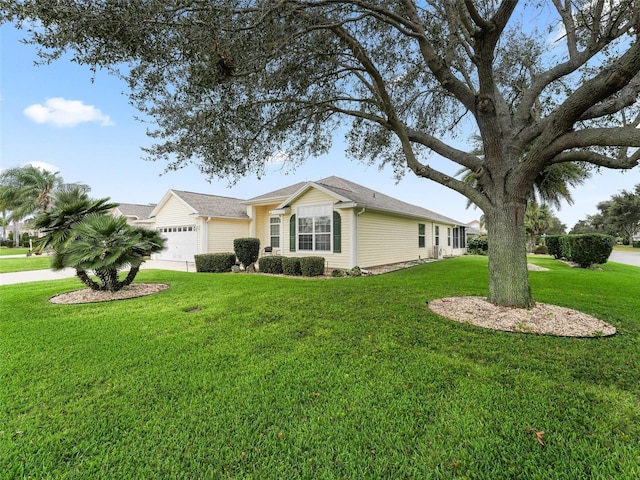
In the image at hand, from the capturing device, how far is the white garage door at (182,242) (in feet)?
58.1

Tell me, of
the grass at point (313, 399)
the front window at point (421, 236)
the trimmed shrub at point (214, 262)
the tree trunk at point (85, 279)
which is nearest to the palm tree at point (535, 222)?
the front window at point (421, 236)

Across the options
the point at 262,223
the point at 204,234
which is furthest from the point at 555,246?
the point at 204,234

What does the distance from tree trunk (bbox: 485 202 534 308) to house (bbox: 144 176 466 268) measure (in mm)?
6538

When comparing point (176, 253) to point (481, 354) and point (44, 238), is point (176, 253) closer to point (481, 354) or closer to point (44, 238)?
point (44, 238)

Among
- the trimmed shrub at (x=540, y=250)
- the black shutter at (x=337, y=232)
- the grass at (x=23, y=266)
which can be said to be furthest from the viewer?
the trimmed shrub at (x=540, y=250)

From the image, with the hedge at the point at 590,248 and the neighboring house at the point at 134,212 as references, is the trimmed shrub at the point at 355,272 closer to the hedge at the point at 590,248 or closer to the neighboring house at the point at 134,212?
the hedge at the point at 590,248

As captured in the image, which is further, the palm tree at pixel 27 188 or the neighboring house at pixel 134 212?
the palm tree at pixel 27 188

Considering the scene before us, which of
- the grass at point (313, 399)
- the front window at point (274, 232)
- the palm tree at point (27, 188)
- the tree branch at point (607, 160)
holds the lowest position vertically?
the grass at point (313, 399)

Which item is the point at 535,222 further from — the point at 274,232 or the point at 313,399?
the point at 313,399

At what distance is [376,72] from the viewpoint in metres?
5.75

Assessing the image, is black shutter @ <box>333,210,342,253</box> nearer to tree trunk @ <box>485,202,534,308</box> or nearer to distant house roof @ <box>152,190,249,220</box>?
tree trunk @ <box>485,202,534,308</box>

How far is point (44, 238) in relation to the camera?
24.7 feet

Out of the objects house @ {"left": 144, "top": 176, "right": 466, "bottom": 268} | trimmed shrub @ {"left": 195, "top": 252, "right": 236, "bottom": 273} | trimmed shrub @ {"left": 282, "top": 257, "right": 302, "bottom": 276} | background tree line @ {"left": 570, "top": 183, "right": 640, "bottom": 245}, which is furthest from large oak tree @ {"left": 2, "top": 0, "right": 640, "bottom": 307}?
background tree line @ {"left": 570, "top": 183, "right": 640, "bottom": 245}

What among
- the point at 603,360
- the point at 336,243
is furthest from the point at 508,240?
the point at 336,243
